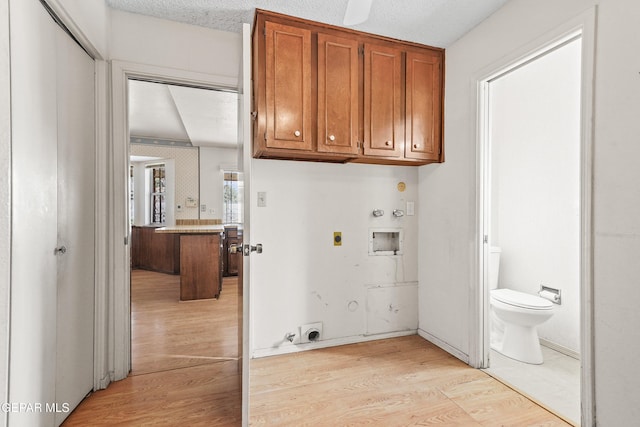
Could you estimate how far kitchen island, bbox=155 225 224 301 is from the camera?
3717 millimetres

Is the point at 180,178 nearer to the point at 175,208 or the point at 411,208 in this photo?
the point at 175,208

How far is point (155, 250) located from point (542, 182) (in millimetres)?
5765

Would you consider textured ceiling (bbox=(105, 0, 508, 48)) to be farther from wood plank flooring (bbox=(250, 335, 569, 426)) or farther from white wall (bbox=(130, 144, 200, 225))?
white wall (bbox=(130, 144, 200, 225))

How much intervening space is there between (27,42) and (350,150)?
5.53 ft

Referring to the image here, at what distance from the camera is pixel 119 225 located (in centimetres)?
191

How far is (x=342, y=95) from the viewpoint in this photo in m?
2.11

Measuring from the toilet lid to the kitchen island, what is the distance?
3062 mm

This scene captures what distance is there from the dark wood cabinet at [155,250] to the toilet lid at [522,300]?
15.8ft

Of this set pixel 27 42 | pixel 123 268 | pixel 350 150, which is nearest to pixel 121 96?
pixel 27 42

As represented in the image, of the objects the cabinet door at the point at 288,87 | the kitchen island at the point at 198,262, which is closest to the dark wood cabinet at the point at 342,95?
the cabinet door at the point at 288,87

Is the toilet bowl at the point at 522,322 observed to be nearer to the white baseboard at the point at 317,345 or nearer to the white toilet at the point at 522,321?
the white toilet at the point at 522,321

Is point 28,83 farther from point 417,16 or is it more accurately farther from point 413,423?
point 413,423

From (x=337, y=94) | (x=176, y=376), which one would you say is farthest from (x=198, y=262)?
(x=337, y=94)

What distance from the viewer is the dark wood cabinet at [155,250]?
17.3 feet
